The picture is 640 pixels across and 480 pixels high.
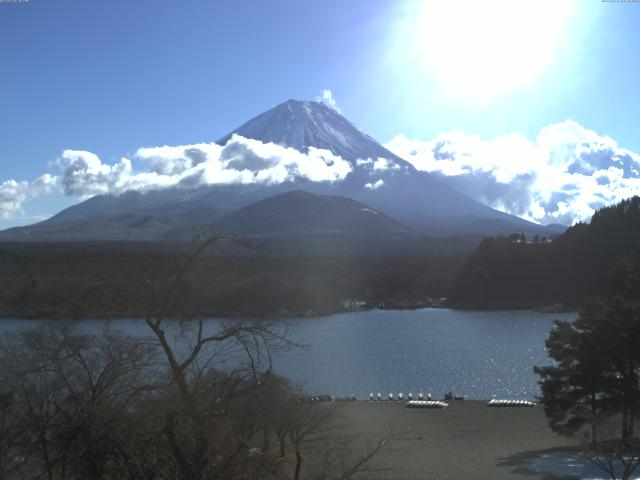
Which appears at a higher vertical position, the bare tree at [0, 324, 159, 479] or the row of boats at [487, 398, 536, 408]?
the bare tree at [0, 324, 159, 479]

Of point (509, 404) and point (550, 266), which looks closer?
point (509, 404)

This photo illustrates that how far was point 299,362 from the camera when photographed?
76.5ft

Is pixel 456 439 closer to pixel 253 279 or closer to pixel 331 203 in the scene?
pixel 253 279

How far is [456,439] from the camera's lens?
12.9 m

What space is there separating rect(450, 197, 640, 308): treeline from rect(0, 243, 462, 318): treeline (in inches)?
175

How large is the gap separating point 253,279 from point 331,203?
207 ft

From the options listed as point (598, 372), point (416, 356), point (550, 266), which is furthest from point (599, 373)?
point (550, 266)

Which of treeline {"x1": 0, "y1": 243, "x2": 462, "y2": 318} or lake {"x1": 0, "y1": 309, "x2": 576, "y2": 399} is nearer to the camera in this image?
lake {"x1": 0, "y1": 309, "x2": 576, "y2": 399}

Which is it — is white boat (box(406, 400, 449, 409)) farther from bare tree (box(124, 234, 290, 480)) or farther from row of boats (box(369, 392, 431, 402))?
bare tree (box(124, 234, 290, 480))

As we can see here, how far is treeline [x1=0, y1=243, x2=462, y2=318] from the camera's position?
31.3m

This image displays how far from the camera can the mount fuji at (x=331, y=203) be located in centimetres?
9919

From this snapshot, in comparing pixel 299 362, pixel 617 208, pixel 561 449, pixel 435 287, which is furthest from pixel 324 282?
pixel 561 449

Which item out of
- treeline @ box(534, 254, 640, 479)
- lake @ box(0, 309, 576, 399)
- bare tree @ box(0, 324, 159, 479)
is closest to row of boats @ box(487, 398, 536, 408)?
lake @ box(0, 309, 576, 399)

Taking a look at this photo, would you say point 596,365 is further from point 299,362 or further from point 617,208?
point 617,208
